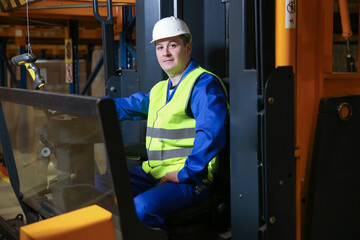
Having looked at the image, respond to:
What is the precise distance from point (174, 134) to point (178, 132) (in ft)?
0.09

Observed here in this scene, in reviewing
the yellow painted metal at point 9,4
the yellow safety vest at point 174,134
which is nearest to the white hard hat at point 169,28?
the yellow safety vest at point 174,134

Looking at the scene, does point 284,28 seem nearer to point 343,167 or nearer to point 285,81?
point 285,81

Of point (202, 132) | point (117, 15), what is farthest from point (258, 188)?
point (117, 15)

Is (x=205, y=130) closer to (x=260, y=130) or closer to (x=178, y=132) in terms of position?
(x=178, y=132)

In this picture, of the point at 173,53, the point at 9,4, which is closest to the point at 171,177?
the point at 173,53

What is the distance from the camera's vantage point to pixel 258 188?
2182 mm

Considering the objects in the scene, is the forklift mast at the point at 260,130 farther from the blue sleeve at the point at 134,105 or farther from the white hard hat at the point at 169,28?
the blue sleeve at the point at 134,105

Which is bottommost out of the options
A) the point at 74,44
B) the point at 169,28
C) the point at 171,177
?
the point at 171,177

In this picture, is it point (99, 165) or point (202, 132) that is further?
point (99, 165)

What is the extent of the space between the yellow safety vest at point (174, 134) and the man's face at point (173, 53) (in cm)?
13

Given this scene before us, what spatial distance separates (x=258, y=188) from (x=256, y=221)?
0.16 m

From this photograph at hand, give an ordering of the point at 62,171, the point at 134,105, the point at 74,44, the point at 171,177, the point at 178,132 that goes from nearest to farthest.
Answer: the point at 171,177, the point at 178,132, the point at 62,171, the point at 134,105, the point at 74,44

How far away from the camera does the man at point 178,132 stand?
2453 millimetres

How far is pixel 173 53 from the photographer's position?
284 centimetres
